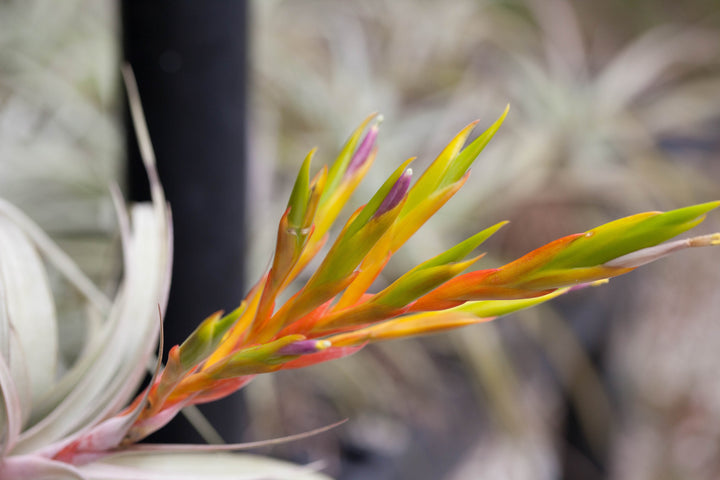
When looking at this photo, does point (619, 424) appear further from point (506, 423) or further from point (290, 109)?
point (290, 109)

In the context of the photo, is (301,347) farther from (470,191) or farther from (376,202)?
(470,191)

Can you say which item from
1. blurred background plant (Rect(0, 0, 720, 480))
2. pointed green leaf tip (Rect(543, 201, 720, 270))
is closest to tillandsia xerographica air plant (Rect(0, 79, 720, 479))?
pointed green leaf tip (Rect(543, 201, 720, 270))

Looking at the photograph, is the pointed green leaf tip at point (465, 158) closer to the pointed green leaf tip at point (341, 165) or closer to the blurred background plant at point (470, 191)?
the pointed green leaf tip at point (341, 165)

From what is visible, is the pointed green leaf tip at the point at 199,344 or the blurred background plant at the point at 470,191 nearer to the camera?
the pointed green leaf tip at the point at 199,344

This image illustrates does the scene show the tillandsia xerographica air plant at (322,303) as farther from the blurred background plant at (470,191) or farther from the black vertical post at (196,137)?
the blurred background plant at (470,191)

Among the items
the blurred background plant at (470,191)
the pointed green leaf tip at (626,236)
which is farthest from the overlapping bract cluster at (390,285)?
the blurred background plant at (470,191)

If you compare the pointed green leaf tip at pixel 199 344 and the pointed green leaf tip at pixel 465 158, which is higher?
the pointed green leaf tip at pixel 465 158

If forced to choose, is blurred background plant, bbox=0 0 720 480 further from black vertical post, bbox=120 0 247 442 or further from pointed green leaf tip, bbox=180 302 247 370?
pointed green leaf tip, bbox=180 302 247 370

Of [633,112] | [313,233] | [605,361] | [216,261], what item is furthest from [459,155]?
[633,112]
